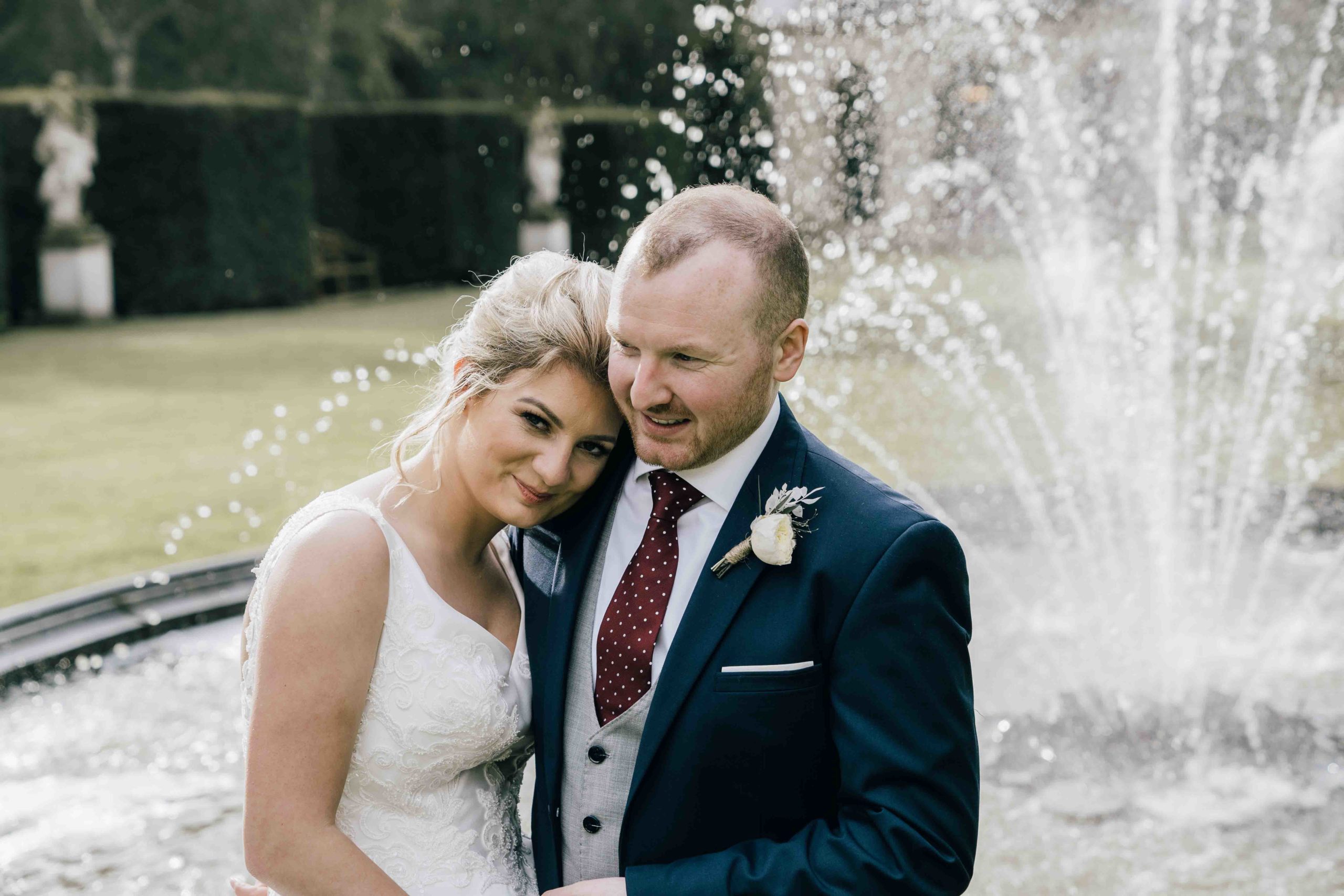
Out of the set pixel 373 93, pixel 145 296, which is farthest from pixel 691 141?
pixel 373 93

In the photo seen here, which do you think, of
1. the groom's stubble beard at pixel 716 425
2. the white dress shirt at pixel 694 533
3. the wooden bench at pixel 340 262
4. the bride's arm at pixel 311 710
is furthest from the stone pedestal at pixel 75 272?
the groom's stubble beard at pixel 716 425

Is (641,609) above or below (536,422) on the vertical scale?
below

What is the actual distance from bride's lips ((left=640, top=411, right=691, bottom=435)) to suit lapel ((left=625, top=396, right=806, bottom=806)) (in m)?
0.15

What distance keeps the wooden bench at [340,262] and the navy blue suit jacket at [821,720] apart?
1911cm

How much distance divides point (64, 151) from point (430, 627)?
16.7 metres

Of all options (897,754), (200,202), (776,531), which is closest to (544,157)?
(200,202)

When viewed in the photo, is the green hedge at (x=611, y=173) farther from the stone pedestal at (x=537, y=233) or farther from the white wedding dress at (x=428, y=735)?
the white wedding dress at (x=428, y=735)

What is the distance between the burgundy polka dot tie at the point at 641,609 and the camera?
197 cm

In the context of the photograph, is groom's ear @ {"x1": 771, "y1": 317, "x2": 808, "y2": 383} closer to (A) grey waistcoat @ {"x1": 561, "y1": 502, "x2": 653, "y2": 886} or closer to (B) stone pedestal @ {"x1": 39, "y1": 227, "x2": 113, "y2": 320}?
(A) grey waistcoat @ {"x1": 561, "y1": 502, "x2": 653, "y2": 886}

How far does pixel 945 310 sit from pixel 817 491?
12.0 m

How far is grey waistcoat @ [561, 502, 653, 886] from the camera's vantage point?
6.54ft

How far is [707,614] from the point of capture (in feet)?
6.25

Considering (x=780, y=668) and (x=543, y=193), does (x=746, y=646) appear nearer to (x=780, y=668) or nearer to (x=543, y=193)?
(x=780, y=668)

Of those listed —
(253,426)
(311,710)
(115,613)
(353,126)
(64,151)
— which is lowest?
(253,426)
